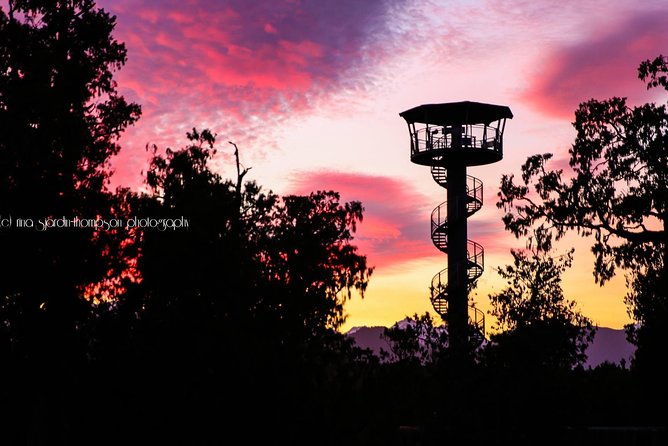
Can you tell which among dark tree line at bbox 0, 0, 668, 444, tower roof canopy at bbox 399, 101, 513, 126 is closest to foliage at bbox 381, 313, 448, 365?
dark tree line at bbox 0, 0, 668, 444

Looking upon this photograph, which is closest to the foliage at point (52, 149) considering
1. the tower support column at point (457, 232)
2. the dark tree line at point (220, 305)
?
the dark tree line at point (220, 305)

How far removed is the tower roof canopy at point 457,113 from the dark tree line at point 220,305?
8.32 metres

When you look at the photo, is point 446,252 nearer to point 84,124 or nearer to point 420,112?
point 420,112

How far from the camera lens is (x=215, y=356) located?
10.3 metres

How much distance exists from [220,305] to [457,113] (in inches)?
1562

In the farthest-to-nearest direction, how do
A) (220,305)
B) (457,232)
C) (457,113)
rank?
A: (457,113) < (457,232) < (220,305)

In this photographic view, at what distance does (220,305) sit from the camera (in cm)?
1219

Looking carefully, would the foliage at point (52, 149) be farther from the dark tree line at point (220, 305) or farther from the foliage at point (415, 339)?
the foliage at point (415, 339)

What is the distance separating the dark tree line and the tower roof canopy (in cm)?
832

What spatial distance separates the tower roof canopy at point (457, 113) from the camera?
49906mm

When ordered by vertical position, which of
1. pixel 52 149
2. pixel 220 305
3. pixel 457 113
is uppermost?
pixel 457 113

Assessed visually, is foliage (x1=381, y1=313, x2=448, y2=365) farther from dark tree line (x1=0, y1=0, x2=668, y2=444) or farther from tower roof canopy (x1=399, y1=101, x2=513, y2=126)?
tower roof canopy (x1=399, y1=101, x2=513, y2=126)

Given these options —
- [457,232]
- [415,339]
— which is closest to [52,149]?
[415,339]

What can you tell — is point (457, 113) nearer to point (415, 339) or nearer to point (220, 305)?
point (415, 339)
